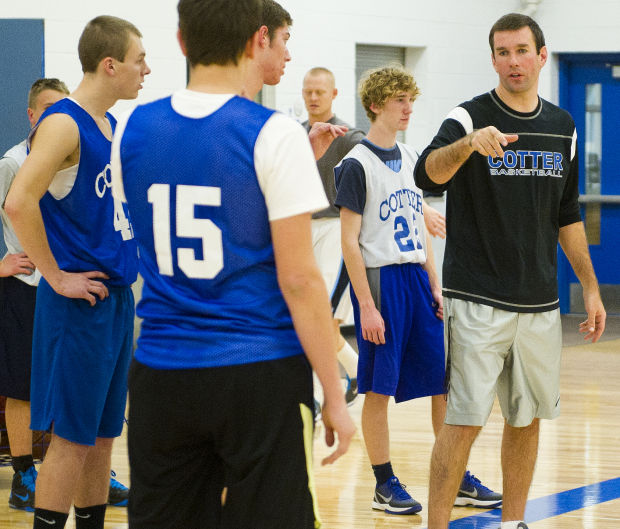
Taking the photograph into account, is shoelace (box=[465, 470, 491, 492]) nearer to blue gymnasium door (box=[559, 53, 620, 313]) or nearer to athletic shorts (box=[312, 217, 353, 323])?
athletic shorts (box=[312, 217, 353, 323])

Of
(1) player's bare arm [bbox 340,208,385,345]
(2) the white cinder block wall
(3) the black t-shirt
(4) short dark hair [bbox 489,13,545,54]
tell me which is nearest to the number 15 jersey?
(3) the black t-shirt

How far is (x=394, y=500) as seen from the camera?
3961 mm

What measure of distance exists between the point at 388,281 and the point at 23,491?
157cm

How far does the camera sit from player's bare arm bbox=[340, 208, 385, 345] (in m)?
3.88

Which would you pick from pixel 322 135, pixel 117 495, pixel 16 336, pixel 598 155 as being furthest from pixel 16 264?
pixel 598 155

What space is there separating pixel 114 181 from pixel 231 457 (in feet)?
1.88

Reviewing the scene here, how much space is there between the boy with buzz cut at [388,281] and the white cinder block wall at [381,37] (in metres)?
3.43

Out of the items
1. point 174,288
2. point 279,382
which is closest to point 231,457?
point 279,382

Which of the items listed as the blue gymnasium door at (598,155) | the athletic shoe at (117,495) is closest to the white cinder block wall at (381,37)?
the blue gymnasium door at (598,155)

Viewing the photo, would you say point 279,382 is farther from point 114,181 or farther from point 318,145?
point 318,145

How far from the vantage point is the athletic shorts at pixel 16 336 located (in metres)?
4.15

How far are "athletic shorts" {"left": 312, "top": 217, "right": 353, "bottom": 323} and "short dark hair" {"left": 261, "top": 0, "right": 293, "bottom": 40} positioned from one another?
3068 millimetres

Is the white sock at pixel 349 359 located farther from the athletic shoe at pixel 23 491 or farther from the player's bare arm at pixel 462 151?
the player's bare arm at pixel 462 151

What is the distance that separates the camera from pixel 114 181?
208 cm
